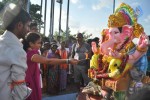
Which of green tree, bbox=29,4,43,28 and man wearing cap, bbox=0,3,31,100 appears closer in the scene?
man wearing cap, bbox=0,3,31,100

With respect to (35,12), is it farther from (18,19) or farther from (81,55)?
(18,19)

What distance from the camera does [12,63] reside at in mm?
2045

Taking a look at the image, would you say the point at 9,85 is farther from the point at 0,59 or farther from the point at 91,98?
the point at 91,98

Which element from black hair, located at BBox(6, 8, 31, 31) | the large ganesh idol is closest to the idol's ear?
the large ganesh idol

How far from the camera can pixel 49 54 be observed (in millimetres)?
6609

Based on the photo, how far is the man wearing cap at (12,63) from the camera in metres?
2.06

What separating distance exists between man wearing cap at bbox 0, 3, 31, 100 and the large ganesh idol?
1740 millimetres

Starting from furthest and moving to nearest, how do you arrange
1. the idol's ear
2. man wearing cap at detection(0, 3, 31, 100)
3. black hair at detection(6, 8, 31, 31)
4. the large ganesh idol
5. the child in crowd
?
the idol's ear < the large ganesh idol < the child in crowd < black hair at detection(6, 8, 31, 31) < man wearing cap at detection(0, 3, 31, 100)

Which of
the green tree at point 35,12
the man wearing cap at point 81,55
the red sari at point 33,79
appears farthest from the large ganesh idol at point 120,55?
the green tree at point 35,12

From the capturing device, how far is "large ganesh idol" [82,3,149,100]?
11.8ft

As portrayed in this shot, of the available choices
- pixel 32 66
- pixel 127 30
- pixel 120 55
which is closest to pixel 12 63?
pixel 32 66

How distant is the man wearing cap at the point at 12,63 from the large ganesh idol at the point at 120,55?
68.5 inches

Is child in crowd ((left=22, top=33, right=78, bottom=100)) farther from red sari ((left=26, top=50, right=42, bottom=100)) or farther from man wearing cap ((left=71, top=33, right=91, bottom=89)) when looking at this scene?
man wearing cap ((left=71, top=33, right=91, bottom=89))

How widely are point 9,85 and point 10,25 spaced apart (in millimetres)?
506
